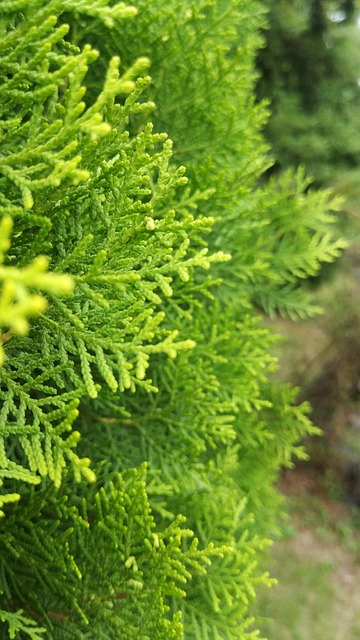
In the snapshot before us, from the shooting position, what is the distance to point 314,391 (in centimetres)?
1078

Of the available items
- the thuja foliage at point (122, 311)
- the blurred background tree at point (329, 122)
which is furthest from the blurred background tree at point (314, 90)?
the thuja foliage at point (122, 311)

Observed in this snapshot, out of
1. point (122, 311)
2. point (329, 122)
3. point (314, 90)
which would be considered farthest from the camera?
point (314, 90)

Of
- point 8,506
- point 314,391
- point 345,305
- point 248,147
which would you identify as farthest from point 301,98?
point 8,506

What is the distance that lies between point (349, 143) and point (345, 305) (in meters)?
2.86

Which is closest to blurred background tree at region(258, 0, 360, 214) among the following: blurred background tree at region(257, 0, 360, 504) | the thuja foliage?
blurred background tree at region(257, 0, 360, 504)

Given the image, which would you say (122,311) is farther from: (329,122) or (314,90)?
(314,90)

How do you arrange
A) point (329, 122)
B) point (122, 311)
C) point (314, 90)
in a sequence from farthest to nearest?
point (314, 90)
point (329, 122)
point (122, 311)

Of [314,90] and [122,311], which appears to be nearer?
[122,311]

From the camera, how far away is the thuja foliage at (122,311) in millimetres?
1843

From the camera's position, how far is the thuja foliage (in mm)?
1843

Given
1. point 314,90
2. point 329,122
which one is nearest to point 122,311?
point 329,122

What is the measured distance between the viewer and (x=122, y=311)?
79.6 inches

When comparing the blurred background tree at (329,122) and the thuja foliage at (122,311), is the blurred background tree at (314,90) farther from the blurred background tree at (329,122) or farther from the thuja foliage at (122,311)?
the thuja foliage at (122,311)

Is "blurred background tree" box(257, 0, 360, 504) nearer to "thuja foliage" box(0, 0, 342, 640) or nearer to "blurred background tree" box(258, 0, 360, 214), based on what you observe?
"blurred background tree" box(258, 0, 360, 214)
